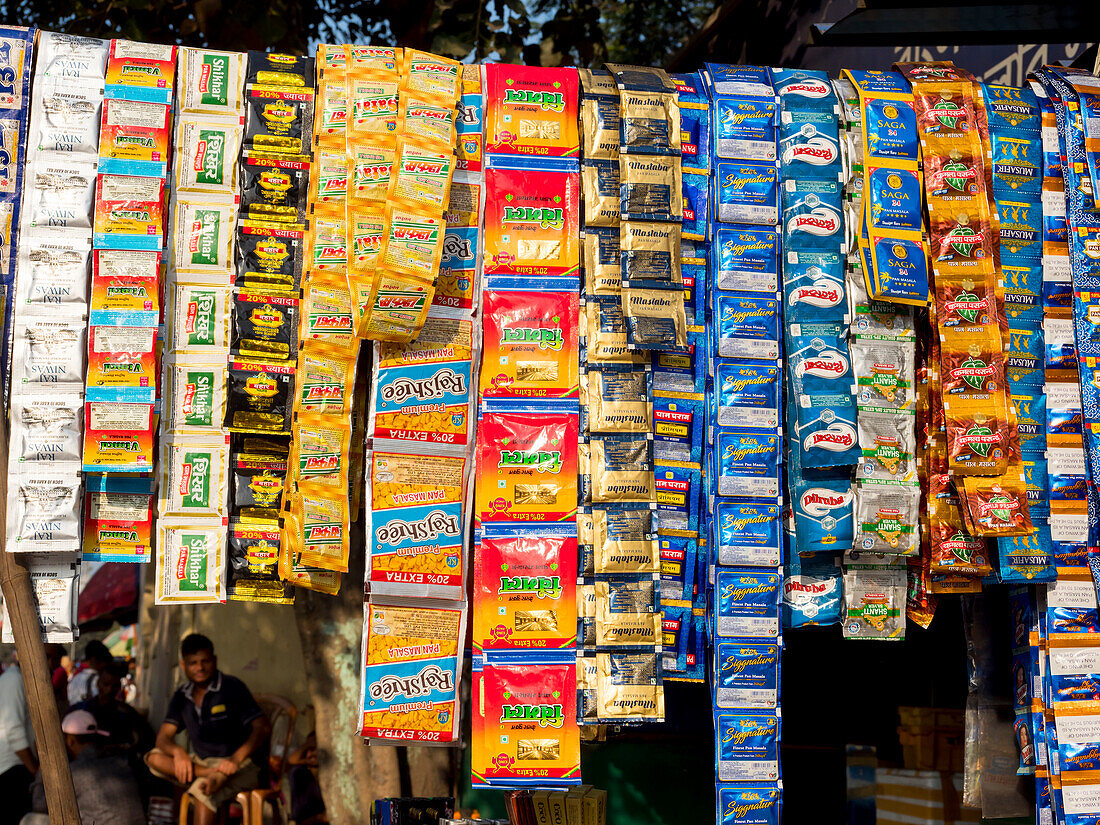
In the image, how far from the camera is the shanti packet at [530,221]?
4.00 meters

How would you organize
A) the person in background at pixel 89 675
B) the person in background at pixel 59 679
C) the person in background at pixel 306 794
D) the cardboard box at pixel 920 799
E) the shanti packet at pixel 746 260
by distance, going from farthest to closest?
1. the person in background at pixel 59 679
2. the person in background at pixel 89 675
3. the person in background at pixel 306 794
4. the cardboard box at pixel 920 799
5. the shanti packet at pixel 746 260

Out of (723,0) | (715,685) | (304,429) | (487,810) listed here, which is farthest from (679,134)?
(723,0)

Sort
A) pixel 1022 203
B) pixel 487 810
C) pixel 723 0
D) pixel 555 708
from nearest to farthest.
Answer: pixel 555 708, pixel 1022 203, pixel 487 810, pixel 723 0

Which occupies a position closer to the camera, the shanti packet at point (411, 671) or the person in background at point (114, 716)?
the shanti packet at point (411, 671)

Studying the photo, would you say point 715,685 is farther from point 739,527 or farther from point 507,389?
point 507,389

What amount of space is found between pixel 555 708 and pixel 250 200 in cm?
234

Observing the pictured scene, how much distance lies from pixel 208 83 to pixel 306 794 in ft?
18.0

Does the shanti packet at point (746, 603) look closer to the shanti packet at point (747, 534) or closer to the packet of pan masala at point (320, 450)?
the shanti packet at point (747, 534)

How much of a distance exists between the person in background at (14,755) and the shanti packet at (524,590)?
5.03m

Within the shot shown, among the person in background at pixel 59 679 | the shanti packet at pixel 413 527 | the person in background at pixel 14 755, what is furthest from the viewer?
the person in background at pixel 59 679

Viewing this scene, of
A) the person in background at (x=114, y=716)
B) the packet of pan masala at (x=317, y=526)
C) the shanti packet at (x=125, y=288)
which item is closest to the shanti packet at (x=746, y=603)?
the packet of pan masala at (x=317, y=526)

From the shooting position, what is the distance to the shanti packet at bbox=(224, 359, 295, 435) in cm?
398

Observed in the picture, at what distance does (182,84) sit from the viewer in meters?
4.01

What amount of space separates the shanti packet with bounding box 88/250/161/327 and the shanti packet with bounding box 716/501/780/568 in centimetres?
239
